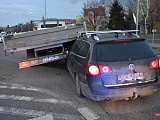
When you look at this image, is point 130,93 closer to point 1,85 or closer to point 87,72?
point 87,72

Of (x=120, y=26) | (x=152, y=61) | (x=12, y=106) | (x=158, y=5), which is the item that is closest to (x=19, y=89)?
(x=12, y=106)

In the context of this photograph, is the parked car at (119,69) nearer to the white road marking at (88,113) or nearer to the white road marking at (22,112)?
the white road marking at (88,113)

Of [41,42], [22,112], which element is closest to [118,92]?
[22,112]

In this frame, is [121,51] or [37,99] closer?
[121,51]

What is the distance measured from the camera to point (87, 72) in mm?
6219

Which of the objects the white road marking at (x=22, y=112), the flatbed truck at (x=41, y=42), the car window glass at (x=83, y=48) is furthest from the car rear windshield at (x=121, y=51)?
the flatbed truck at (x=41, y=42)

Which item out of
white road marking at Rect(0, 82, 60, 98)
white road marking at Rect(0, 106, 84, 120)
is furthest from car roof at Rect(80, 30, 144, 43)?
white road marking at Rect(0, 82, 60, 98)

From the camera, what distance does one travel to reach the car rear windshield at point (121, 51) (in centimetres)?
610

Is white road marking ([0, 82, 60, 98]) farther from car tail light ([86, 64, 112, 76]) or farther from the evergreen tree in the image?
the evergreen tree

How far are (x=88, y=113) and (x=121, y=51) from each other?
150 cm

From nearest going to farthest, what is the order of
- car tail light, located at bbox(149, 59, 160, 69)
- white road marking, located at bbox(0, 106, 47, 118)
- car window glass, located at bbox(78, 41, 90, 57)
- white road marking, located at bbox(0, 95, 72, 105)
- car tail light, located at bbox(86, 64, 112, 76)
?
car tail light, located at bbox(86, 64, 112, 76) → white road marking, located at bbox(0, 106, 47, 118) → car tail light, located at bbox(149, 59, 160, 69) → car window glass, located at bbox(78, 41, 90, 57) → white road marking, located at bbox(0, 95, 72, 105)

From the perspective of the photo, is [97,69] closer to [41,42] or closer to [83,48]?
[83,48]

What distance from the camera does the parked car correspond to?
19.5 feet

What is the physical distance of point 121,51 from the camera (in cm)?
624
